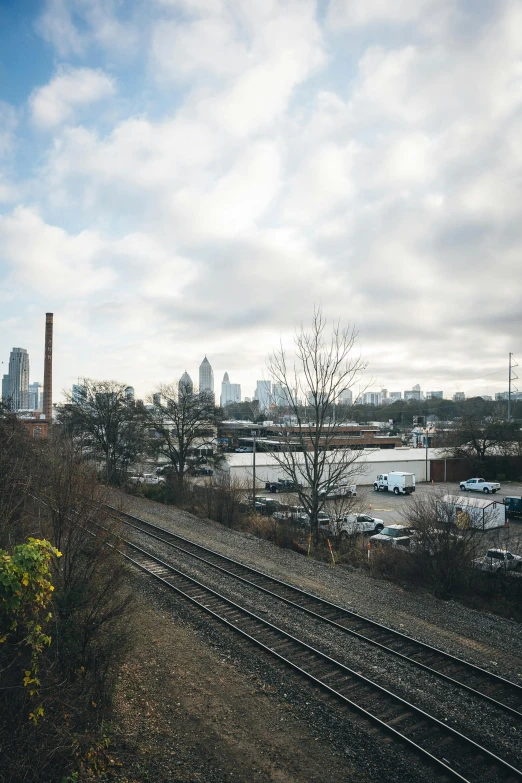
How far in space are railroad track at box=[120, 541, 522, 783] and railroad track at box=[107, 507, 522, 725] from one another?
4.21ft

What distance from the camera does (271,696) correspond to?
8148 millimetres

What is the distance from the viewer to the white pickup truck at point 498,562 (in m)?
15.0

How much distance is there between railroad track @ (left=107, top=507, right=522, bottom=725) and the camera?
8.41 meters

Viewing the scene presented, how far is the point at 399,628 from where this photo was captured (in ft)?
36.6

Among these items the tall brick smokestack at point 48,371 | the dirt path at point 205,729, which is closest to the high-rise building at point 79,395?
the dirt path at point 205,729

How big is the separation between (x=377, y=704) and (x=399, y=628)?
3.52m

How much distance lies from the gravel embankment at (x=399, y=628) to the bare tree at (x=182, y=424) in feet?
52.2

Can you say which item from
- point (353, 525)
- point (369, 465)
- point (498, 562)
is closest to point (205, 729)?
point (498, 562)

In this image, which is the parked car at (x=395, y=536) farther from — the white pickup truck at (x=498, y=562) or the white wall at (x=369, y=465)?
the white wall at (x=369, y=465)

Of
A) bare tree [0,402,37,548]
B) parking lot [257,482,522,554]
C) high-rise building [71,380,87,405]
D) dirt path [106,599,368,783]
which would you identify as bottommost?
parking lot [257,482,522,554]

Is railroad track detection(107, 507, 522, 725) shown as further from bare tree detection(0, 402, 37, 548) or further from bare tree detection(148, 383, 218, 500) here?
bare tree detection(148, 383, 218, 500)

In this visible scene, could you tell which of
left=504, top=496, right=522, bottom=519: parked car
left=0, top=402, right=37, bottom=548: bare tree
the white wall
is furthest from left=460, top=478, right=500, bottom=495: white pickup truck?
left=0, top=402, right=37, bottom=548: bare tree

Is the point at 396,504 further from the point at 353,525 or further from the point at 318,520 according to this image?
the point at 318,520

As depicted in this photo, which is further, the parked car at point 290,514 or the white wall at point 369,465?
the white wall at point 369,465
